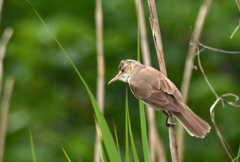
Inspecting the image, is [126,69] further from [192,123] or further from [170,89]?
[192,123]

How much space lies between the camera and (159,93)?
153 inches

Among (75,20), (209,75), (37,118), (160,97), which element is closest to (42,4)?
(75,20)

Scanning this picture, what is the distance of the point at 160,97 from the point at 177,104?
0.44 ft

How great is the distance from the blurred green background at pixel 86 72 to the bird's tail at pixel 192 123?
159cm

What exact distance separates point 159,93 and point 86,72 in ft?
5.60

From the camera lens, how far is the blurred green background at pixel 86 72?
5.30m

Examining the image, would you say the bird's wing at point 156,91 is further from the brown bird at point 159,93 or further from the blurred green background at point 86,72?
the blurred green background at point 86,72

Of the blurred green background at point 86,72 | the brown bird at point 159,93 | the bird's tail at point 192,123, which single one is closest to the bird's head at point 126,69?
the brown bird at point 159,93

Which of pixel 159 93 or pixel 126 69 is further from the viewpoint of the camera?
pixel 126 69

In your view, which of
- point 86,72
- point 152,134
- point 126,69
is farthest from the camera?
point 86,72

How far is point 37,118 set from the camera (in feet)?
17.7

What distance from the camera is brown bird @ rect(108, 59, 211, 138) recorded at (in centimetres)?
352

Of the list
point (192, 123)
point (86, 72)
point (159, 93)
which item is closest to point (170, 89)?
point (159, 93)

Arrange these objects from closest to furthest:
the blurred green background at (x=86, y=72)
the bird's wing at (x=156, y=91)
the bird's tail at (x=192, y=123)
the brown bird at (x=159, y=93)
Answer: the bird's tail at (x=192, y=123)
the brown bird at (x=159, y=93)
the bird's wing at (x=156, y=91)
the blurred green background at (x=86, y=72)
